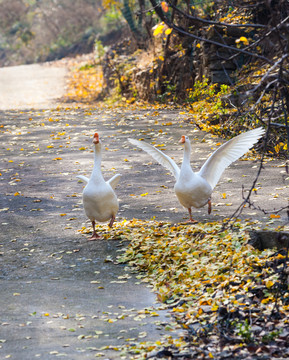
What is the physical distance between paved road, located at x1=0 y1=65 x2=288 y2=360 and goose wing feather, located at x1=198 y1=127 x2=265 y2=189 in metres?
0.68

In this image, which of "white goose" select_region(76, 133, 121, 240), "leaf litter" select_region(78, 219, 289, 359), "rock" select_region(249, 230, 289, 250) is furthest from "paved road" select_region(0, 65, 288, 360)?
"rock" select_region(249, 230, 289, 250)

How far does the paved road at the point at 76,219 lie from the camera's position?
17.8 feet

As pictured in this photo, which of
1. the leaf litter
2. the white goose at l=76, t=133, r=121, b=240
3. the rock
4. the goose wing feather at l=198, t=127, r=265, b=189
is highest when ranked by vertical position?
the goose wing feather at l=198, t=127, r=265, b=189

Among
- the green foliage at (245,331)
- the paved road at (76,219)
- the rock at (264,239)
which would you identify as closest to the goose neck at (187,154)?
the paved road at (76,219)

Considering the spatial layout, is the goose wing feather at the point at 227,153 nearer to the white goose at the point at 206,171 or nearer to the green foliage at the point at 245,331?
the white goose at the point at 206,171

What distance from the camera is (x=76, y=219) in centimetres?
920

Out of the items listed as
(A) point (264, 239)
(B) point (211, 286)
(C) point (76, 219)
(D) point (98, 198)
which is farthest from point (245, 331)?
(C) point (76, 219)

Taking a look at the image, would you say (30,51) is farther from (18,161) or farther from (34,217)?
(34,217)

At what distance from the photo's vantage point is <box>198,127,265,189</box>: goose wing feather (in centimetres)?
779

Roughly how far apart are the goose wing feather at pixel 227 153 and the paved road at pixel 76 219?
68 centimetres

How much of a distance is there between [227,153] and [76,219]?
8.66 ft

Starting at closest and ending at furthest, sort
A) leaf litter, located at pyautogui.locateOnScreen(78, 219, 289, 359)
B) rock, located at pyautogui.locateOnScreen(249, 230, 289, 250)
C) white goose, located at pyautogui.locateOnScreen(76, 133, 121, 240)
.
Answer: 1. leaf litter, located at pyautogui.locateOnScreen(78, 219, 289, 359)
2. rock, located at pyautogui.locateOnScreen(249, 230, 289, 250)
3. white goose, located at pyautogui.locateOnScreen(76, 133, 121, 240)

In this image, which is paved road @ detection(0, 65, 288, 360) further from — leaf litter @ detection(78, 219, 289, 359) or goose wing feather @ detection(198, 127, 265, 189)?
goose wing feather @ detection(198, 127, 265, 189)

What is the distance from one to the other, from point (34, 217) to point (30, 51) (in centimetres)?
4634
